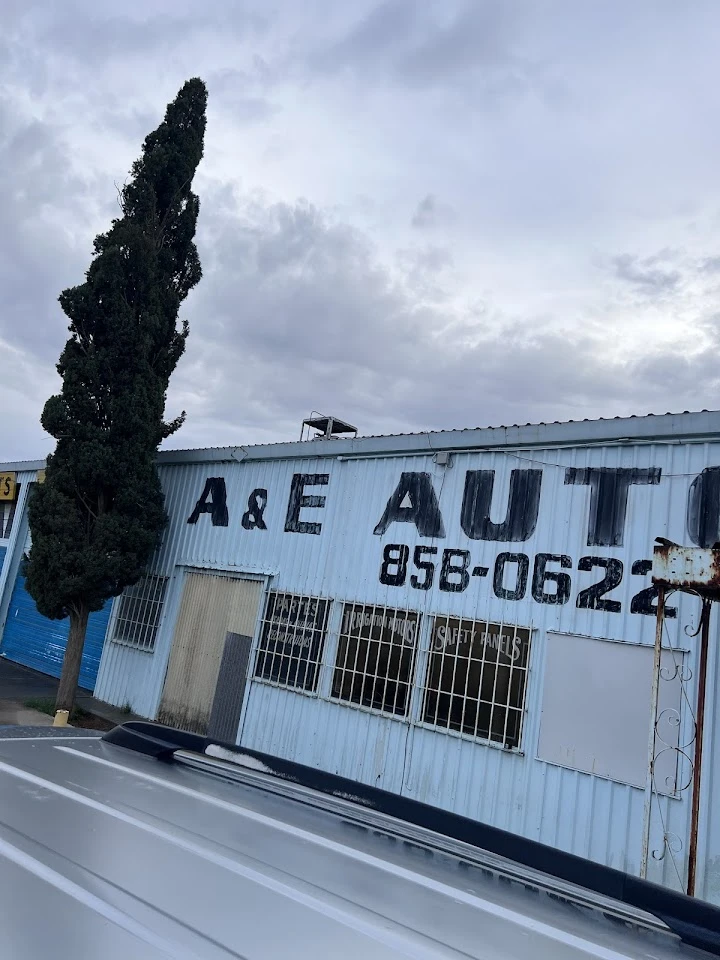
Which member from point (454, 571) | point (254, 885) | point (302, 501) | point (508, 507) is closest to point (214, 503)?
point (302, 501)

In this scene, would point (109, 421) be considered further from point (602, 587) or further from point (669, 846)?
point (669, 846)

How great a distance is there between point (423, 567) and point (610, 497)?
265cm

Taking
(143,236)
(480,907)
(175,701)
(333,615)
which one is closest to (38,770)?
(480,907)

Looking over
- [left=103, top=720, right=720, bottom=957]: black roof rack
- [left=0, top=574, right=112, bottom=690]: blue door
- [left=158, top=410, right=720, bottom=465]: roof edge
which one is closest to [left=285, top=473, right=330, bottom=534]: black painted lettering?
[left=158, top=410, right=720, bottom=465]: roof edge

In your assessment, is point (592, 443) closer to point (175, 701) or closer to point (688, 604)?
point (688, 604)

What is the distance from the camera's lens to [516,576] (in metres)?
8.41

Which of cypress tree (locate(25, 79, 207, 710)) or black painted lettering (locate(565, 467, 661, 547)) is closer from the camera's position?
black painted lettering (locate(565, 467, 661, 547))

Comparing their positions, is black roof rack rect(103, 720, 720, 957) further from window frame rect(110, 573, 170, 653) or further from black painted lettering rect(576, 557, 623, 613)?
window frame rect(110, 573, 170, 653)

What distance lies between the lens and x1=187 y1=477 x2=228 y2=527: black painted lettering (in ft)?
40.7

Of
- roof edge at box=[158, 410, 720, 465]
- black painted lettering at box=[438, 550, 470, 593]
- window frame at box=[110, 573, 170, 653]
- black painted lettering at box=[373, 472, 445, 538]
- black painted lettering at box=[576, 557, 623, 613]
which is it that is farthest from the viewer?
window frame at box=[110, 573, 170, 653]

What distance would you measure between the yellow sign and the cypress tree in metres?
8.18

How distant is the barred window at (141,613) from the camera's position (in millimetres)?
13109

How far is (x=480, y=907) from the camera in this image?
2053 mm

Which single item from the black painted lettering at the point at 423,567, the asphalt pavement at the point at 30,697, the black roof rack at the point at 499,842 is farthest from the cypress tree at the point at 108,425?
the black roof rack at the point at 499,842
